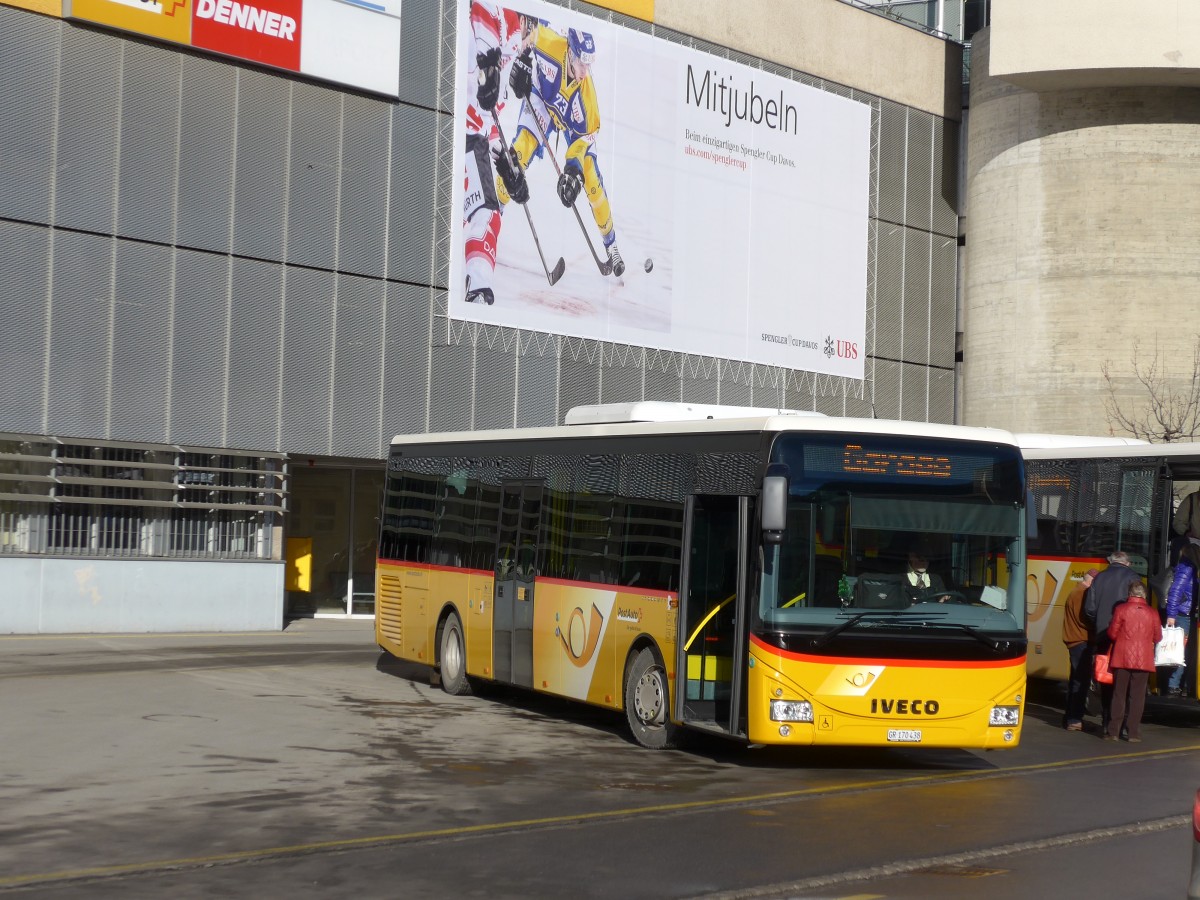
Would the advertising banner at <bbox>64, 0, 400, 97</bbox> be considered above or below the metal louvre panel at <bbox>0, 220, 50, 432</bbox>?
above

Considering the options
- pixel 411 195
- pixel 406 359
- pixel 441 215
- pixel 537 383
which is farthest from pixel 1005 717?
pixel 537 383

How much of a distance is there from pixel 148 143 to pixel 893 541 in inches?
734

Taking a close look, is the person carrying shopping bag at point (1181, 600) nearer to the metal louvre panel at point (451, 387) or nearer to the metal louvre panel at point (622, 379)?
the metal louvre panel at point (451, 387)

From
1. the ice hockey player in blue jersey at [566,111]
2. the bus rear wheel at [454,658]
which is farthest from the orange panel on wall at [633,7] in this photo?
the bus rear wheel at [454,658]

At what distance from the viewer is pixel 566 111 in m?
34.3

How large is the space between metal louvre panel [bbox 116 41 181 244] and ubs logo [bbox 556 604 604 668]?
580 inches

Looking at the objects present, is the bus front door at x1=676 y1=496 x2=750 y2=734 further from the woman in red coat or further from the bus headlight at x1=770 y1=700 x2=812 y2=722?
the woman in red coat

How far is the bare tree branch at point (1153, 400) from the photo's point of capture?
133 feet

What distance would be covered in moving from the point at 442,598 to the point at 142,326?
11.1 meters

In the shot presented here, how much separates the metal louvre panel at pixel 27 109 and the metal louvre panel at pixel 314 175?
449cm

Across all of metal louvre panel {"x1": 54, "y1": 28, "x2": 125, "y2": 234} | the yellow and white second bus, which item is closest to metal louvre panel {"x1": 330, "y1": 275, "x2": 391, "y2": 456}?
metal louvre panel {"x1": 54, "y1": 28, "x2": 125, "y2": 234}

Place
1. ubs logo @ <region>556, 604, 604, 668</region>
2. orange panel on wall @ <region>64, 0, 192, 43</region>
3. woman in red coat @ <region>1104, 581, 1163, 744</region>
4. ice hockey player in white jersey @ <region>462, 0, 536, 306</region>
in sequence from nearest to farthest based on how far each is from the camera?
ubs logo @ <region>556, 604, 604, 668</region> → woman in red coat @ <region>1104, 581, 1163, 744</region> → orange panel on wall @ <region>64, 0, 192, 43</region> → ice hockey player in white jersey @ <region>462, 0, 536, 306</region>

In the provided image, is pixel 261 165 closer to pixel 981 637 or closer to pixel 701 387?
pixel 701 387

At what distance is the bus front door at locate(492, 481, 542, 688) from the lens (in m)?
17.4
